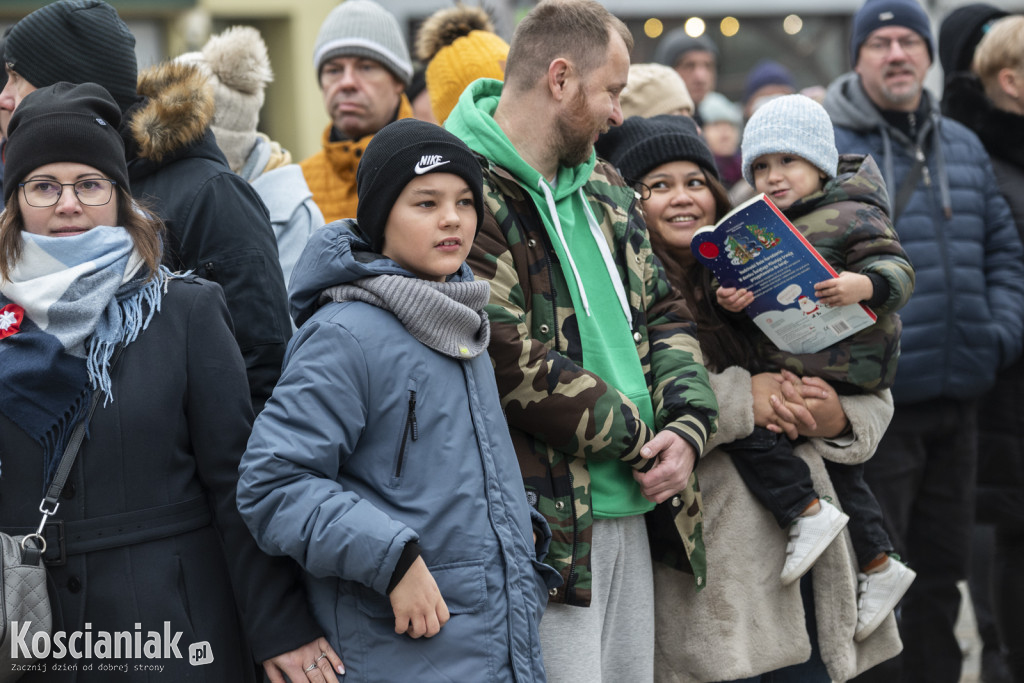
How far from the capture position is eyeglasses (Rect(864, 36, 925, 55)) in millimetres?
4387

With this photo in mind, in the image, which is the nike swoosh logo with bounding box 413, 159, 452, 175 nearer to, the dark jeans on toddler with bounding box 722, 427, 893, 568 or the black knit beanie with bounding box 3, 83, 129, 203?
the black knit beanie with bounding box 3, 83, 129, 203

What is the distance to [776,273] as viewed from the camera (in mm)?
3076

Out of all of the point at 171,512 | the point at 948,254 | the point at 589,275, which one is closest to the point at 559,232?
the point at 589,275

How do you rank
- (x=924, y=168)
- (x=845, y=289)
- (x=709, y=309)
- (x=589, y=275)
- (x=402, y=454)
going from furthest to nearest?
(x=924, y=168)
(x=709, y=309)
(x=845, y=289)
(x=589, y=275)
(x=402, y=454)

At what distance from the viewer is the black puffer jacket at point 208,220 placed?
280 centimetres

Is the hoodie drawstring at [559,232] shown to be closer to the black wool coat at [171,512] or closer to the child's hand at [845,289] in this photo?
the child's hand at [845,289]

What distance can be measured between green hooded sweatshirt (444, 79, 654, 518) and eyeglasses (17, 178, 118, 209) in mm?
949

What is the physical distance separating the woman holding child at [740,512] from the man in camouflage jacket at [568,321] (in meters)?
0.20

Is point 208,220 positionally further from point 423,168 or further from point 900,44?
point 900,44

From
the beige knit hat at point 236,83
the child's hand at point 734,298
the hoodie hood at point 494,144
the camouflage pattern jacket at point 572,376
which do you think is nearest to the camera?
the camouflage pattern jacket at point 572,376

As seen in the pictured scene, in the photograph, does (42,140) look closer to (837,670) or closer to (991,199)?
(837,670)

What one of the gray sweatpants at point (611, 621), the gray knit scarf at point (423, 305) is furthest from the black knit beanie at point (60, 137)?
the gray sweatpants at point (611, 621)

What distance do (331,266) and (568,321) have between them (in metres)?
0.75

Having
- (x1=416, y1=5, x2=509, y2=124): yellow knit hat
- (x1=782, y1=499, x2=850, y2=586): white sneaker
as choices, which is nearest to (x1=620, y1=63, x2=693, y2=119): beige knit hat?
(x1=416, y1=5, x2=509, y2=124): yellow knit hat
